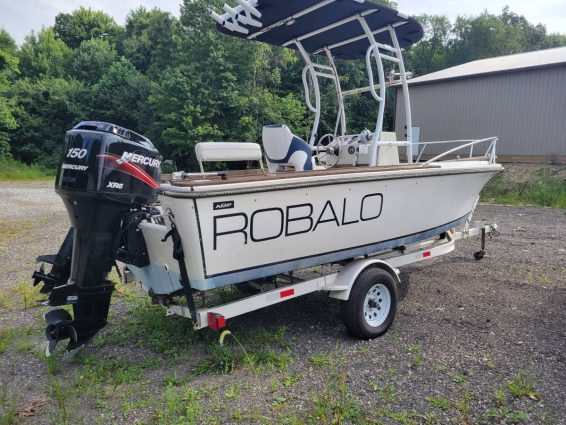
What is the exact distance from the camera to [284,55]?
24.8 meters

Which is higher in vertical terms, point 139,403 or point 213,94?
point 213,94

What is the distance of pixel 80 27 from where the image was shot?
42.1 metres

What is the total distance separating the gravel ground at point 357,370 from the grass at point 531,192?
7.54 meters

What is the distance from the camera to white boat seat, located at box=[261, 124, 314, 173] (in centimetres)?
417

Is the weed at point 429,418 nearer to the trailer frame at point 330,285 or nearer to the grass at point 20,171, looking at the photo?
the trailer frame at point 330,285

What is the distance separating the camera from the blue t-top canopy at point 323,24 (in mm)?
4090

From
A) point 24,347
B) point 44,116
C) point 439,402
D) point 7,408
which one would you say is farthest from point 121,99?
point 439,402

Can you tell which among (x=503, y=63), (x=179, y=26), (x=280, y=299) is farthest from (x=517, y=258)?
(x=179, y=26)

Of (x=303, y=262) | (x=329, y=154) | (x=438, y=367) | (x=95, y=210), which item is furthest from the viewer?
(x=329, y=154)

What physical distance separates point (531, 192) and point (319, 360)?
37.4 feet

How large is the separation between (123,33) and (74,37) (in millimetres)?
6265

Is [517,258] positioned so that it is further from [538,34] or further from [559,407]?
[538,34]

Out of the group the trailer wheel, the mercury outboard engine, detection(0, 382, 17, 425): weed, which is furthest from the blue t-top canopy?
detection(0, 382, 17, 425): weed

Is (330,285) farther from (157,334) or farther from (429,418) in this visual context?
(157,334)
